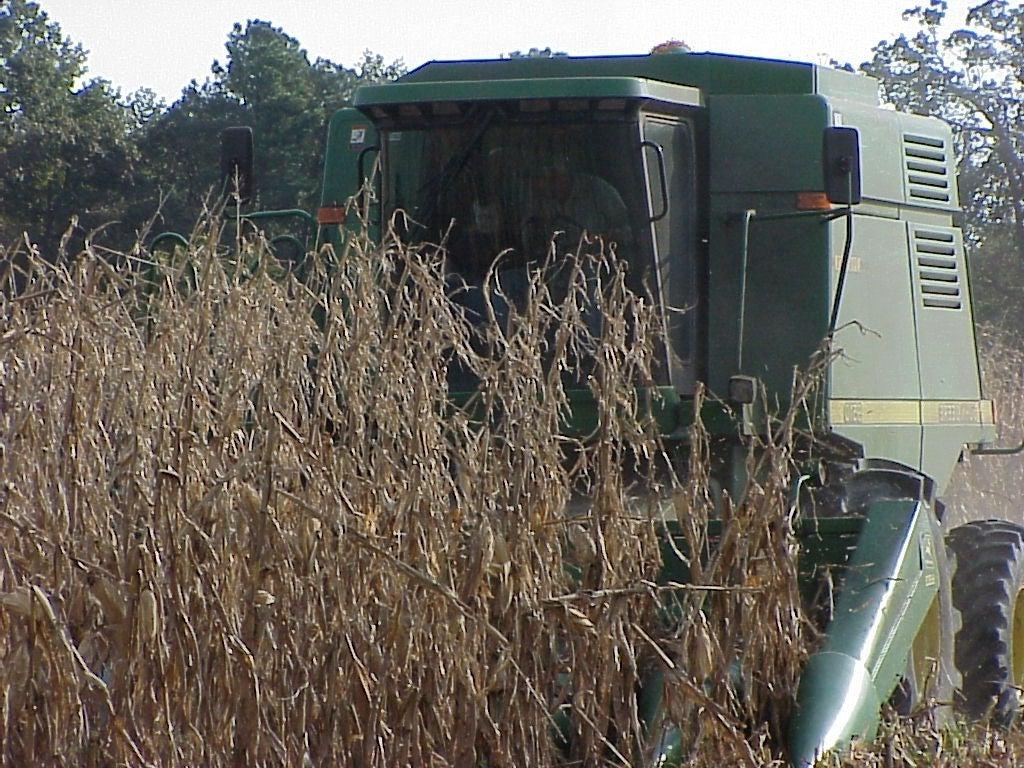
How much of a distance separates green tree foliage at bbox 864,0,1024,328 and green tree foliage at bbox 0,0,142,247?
12.5 meters

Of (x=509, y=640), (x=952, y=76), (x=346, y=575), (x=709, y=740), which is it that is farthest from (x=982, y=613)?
(x=952, y=76)

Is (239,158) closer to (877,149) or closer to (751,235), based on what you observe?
(751,235)

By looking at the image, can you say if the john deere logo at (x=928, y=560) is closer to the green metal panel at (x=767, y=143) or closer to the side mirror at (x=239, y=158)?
the green metal panel at (x=767, y=143)

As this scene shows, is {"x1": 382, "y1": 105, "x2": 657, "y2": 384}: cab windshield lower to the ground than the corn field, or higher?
higher

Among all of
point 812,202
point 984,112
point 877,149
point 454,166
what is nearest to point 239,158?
point 454,166

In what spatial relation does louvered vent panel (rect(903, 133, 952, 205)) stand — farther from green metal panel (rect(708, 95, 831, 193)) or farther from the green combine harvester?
green metal panel (rect(708, 95, 831, 193))

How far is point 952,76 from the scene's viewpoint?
29516 mm

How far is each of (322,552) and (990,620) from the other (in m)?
2.64

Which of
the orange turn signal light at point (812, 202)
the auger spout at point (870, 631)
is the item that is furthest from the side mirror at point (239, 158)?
the auger spout at point (870, 631)

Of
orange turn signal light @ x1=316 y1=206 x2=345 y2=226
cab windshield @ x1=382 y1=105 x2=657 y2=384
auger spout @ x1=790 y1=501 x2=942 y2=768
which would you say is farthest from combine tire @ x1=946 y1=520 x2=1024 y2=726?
orange turn signal light @ x1=316 y1=206 x2=345 y2=226

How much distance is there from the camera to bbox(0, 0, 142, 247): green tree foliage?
26.1m

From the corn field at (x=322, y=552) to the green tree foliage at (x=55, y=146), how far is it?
20338mm

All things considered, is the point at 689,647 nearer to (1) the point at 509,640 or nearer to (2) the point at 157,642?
(1) the point at 509,640

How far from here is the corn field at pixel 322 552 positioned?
3699 mm
